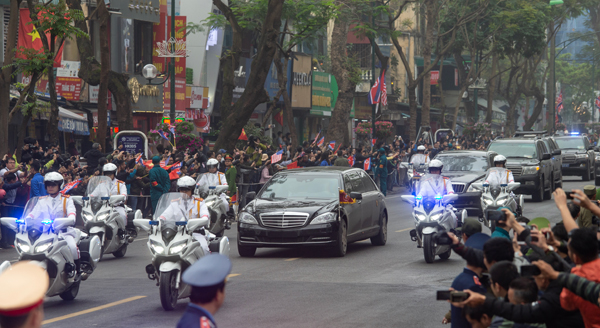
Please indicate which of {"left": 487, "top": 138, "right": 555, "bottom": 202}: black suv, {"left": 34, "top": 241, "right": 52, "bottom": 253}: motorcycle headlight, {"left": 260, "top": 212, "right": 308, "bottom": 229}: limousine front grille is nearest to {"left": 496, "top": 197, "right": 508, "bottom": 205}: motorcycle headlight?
{"left": 260, "top": 212, "right": 308, "bottom": 229}: limousine front grille

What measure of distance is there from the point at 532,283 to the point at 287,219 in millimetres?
9999

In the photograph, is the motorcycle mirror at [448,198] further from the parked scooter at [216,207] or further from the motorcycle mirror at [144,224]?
the motorcycle mirror at [144,224]

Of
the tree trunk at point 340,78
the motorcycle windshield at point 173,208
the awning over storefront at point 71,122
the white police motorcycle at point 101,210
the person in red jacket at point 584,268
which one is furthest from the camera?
the tree trunk at point 340,78

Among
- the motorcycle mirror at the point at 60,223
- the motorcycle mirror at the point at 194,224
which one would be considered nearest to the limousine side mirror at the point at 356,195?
the motorcycle mirror at the point at 194,224

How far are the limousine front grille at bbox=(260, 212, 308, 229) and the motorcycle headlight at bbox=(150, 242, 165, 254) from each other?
432 centimetres

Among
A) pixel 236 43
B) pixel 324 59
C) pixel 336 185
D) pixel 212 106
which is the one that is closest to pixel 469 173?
pixel 336 185

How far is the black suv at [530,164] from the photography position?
25359mm

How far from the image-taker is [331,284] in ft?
39.1

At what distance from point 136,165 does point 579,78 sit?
10085 cm

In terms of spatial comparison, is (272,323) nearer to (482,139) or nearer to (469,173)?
(469,173)

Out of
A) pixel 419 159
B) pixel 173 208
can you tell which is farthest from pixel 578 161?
pixel 173 208

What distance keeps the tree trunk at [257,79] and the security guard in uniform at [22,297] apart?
71.0 feet

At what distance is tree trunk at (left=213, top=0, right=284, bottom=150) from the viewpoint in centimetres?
2459

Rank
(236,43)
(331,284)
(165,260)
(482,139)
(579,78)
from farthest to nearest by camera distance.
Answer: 1. (579,78)
2. (482,139)
3. (236,43)
4. (331,284)
5. (165,260)
